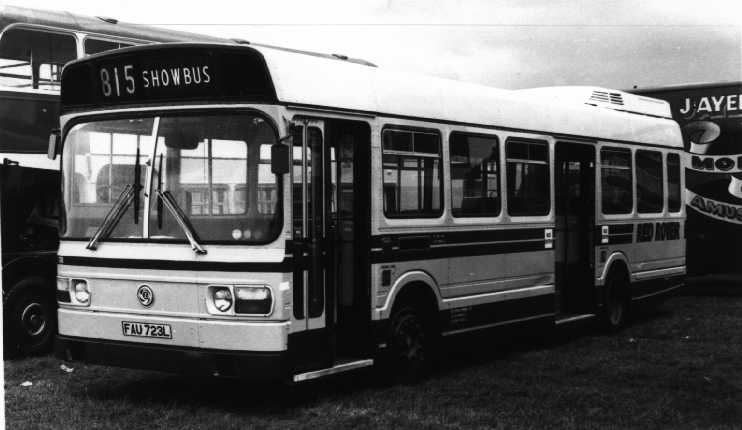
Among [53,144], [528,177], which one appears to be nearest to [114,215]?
[53,144]

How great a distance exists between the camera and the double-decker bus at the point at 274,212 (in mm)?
7969

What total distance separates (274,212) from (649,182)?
314 inches

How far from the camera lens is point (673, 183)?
49.8 ft

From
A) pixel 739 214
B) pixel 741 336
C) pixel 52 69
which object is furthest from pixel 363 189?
pixel 739 214

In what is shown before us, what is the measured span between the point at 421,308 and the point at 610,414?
2.32 meters

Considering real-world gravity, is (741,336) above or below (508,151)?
below

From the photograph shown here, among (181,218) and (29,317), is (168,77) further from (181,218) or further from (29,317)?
(29,317)

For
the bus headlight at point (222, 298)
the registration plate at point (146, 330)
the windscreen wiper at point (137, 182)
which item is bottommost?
the registration plate at point (146, 330)

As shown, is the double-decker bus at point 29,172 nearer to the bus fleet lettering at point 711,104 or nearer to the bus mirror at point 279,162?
the bus mirror at point 279,162

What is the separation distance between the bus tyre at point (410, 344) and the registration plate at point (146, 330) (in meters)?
2.12

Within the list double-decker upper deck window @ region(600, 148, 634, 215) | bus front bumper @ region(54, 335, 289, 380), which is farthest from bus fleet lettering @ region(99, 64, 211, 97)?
double-decker upper deck window @ region(600, 148, 634, 215)

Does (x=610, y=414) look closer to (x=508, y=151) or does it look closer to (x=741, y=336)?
(x=508, y=151)

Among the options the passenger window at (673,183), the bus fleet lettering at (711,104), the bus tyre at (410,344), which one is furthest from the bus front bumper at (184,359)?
the bus fleet lettering at (711,104)

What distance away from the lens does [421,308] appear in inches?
390
